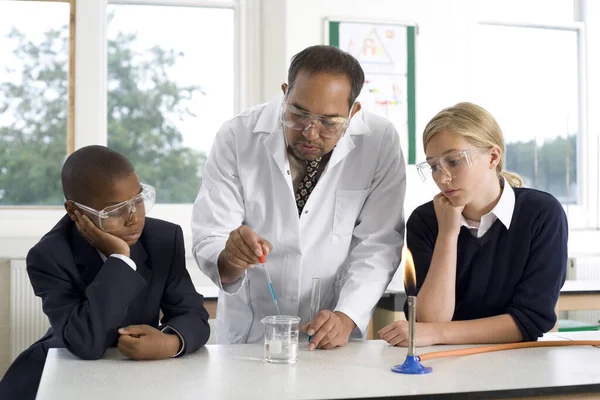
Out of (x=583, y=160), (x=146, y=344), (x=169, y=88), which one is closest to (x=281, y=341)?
(x=146, y=344)

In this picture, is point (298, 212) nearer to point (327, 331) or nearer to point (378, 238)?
point (378, 238)

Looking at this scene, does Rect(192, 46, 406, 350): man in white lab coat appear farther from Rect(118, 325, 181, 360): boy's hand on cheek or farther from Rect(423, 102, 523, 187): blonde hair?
Rect(118, 325, 181, 360): boy's hand on cheek

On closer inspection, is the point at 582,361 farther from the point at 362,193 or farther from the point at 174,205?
the point at 174,205

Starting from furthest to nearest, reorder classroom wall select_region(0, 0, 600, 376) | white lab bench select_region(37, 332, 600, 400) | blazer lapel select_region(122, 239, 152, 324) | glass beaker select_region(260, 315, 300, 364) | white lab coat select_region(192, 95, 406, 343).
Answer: classroom wall select_region(0, 0, 600, 376) → white lab coat select_region(192, 95, 406, 343) → blazer lapel select_region(122, 239, 152, 324) → glass beaker select_region(260, 315, 300, 364) → white lab bench select_region(37, 332, 600, 400)

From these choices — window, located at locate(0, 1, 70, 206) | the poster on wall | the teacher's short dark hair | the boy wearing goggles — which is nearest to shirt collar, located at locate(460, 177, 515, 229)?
the teacher's short dark hair

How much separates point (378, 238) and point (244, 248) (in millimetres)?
458

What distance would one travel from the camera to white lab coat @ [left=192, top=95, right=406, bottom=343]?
6.38ft

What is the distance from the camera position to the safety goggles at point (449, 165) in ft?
5.92

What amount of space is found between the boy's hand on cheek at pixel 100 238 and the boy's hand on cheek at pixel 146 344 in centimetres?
19

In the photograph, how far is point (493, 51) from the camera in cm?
479

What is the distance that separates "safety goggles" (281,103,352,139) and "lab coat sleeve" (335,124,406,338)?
11.1 inches

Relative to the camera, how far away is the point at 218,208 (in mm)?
1938

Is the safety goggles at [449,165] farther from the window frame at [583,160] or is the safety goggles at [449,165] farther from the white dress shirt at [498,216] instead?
the window frame at [583,160]

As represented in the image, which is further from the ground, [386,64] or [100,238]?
[386,64]
